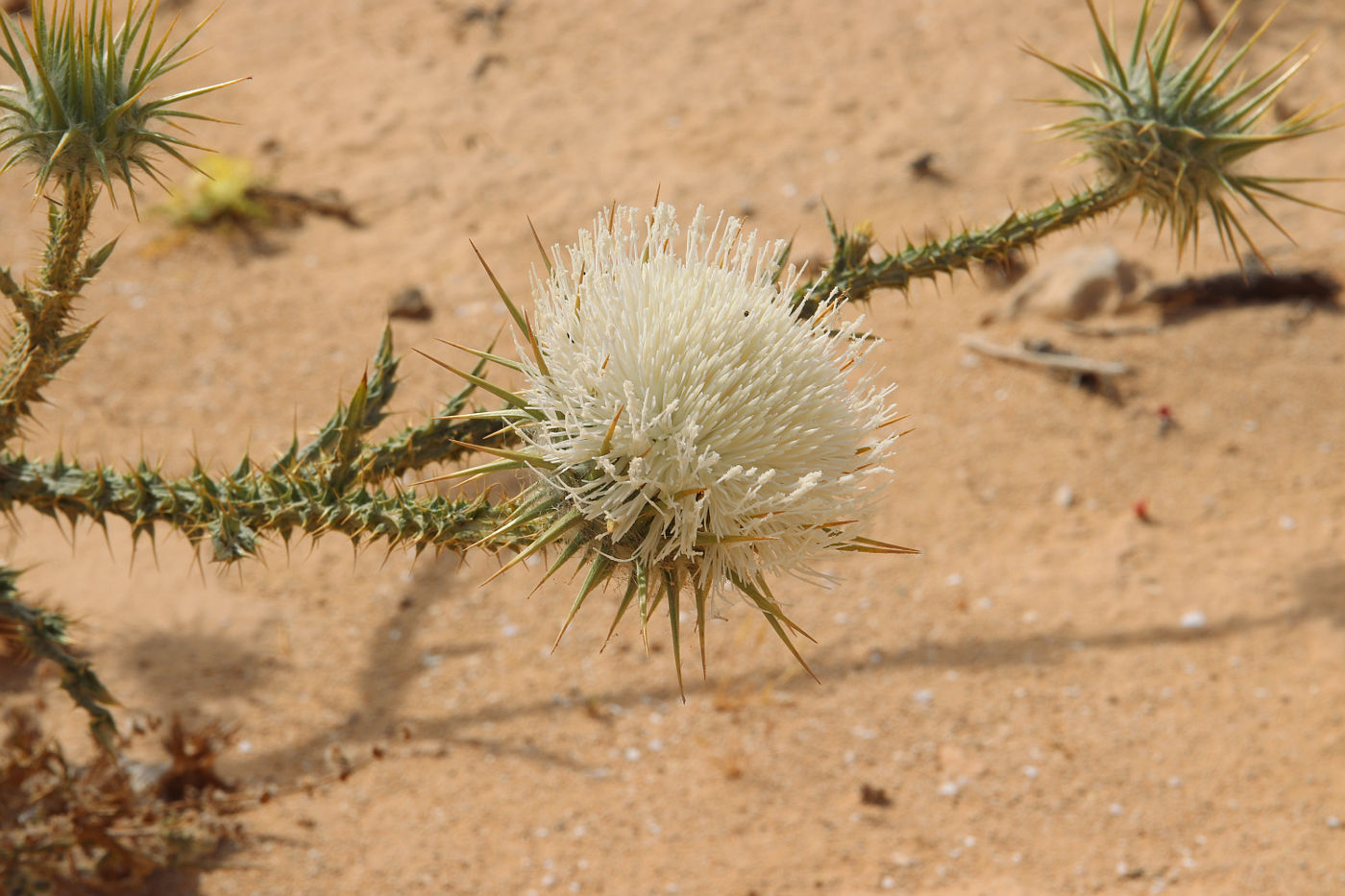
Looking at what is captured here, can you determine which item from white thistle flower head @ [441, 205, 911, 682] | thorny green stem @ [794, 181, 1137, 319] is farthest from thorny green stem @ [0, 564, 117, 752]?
thorny green stem @ [794, 181, 1137, 319]

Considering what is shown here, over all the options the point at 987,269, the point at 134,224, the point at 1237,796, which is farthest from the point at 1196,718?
the point at 134,224

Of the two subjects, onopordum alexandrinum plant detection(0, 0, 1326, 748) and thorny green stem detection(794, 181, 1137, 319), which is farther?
thorny green stem detection(794, 181, 1137, 319)

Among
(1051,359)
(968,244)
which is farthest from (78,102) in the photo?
(1051,359)

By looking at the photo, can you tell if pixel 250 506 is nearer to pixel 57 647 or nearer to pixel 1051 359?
pixel 57 647

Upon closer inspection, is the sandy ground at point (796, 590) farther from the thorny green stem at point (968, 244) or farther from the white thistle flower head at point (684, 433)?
the thorny green stem at point (968, 244)

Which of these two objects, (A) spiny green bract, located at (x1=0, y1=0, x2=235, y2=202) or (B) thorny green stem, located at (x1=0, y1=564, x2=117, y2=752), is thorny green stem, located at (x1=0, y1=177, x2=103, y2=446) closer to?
(A) spiny green bract, located at (x1=0, y1=0, x2=235, y2=202)

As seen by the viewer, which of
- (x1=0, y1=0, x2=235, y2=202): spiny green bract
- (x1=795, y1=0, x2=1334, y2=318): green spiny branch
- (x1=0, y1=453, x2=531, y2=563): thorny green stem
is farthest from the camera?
(x1=795, y1=0, x2=1334, y2=318): green spiny branch

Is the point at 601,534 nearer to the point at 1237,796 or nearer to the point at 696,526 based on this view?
the point at 696,526
